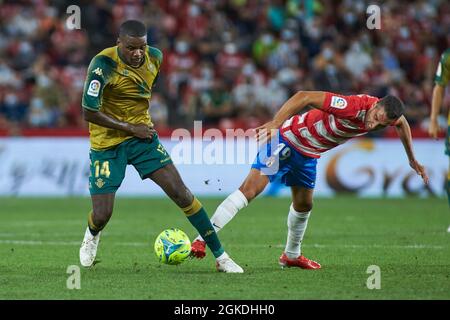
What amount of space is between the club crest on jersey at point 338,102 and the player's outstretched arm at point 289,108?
0.32ft

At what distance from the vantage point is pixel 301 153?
9.73m

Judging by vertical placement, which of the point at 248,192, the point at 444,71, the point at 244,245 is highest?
the point at 444,71

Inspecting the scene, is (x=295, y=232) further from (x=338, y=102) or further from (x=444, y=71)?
(x=444, y=71)

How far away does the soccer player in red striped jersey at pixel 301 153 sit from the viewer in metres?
9.23

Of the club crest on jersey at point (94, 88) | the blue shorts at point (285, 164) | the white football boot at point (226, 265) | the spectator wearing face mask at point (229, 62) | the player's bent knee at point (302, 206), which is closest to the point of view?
the club crest on jersey at point (94, 88)

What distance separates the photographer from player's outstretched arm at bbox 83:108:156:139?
8953 millimetres

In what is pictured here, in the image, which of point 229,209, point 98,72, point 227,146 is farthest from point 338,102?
point 227,146

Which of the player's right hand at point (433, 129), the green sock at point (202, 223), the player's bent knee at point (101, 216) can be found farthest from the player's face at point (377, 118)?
the player's right hand at point (433, 129)

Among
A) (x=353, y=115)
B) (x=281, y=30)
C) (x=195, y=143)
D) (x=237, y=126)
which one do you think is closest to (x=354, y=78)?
(x=281, y=30)

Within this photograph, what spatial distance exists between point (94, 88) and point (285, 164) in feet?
7.14

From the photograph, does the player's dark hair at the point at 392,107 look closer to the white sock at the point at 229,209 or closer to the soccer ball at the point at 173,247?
the white sock at the point at 229,209

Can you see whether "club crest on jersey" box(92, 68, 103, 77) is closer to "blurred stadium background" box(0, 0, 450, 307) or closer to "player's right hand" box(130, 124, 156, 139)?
"player's right hand" box(130, 124, 156, 139)
